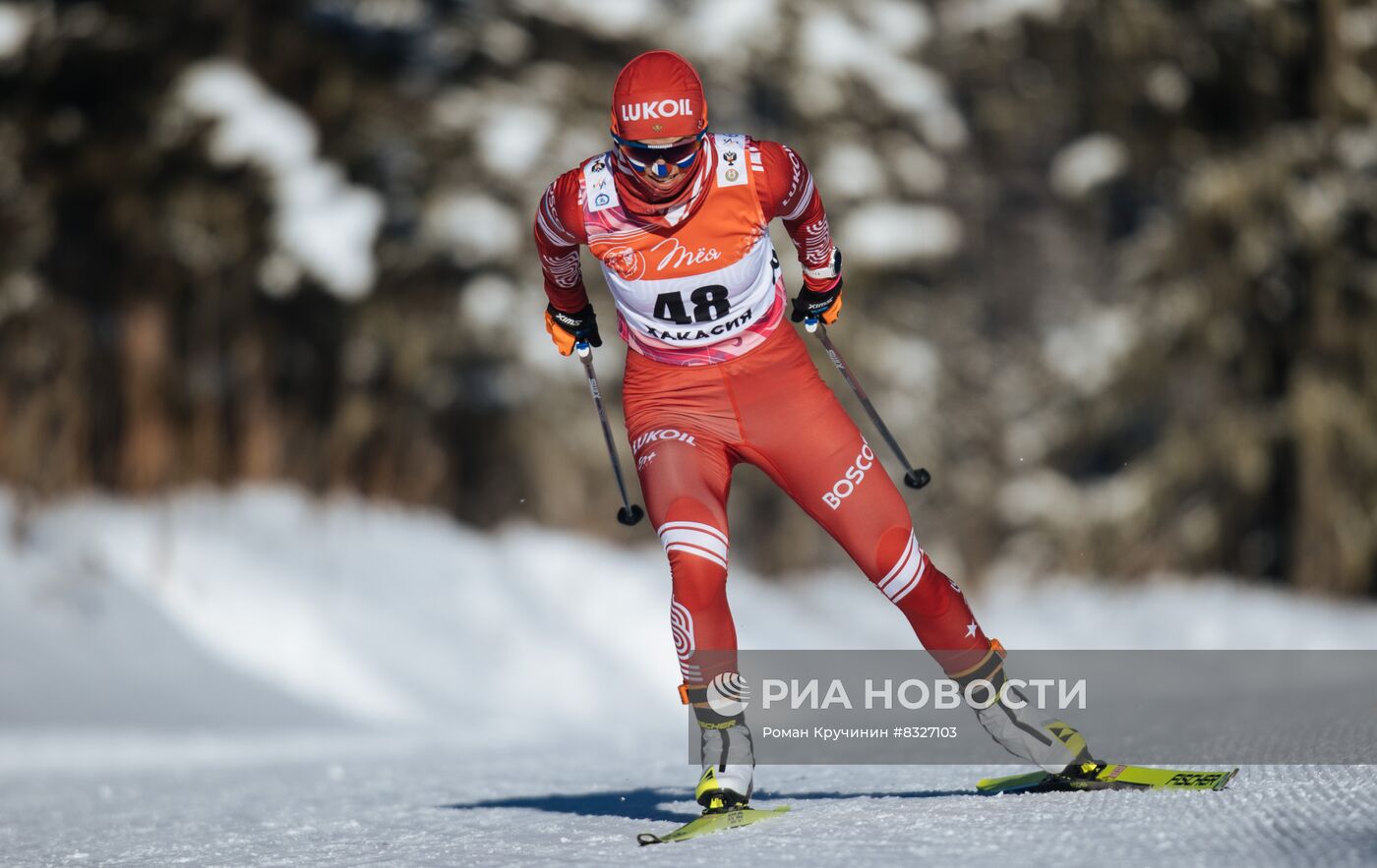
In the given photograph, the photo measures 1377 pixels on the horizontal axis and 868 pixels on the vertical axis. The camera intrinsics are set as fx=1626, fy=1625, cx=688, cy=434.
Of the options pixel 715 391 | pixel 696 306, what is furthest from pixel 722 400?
pixel 696 306

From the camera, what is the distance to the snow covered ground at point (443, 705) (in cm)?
376

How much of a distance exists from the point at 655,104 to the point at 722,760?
66.3 inches

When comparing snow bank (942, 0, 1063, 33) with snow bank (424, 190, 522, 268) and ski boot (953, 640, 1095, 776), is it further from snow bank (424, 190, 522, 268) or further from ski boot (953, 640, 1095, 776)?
ski boot (953, 640, 1095, 776)

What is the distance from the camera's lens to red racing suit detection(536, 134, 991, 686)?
4223 mm

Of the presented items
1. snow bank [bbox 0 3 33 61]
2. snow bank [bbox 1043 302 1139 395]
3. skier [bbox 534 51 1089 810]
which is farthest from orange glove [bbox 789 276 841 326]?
snow bank [bbox 1043 302 1139 395]

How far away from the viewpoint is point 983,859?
328 centimetres

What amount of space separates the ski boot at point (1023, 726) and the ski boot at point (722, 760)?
0.61m

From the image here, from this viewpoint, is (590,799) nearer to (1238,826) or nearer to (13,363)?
(1238,826)

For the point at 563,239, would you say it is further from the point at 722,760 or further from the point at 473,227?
the point at 473,227

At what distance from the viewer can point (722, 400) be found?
4418 mm

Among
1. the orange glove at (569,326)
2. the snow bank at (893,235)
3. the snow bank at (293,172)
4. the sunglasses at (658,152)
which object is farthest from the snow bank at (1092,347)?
the sunglasses at (658,152)

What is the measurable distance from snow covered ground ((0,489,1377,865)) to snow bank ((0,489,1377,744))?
2 centimetres

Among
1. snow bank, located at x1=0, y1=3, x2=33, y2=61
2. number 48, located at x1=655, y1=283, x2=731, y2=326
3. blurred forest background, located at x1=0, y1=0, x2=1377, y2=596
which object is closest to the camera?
number 48, located at x1=655, y1=283, x2=731, y2=326

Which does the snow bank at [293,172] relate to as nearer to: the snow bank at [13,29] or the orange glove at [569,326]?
the snow bank at [13,29]
